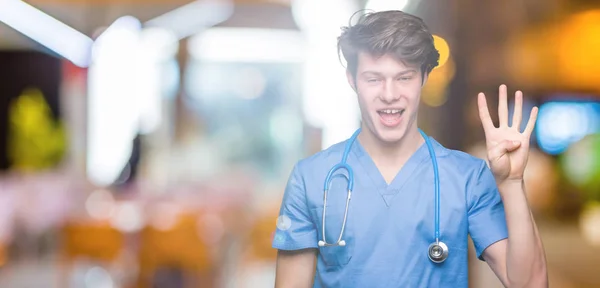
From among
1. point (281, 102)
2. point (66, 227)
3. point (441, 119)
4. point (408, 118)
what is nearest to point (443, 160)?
point (408, 118)

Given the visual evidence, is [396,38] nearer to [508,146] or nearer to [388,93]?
[388,93]

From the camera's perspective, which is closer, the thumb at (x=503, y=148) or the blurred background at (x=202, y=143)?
the thumb at (x=503, y=148)

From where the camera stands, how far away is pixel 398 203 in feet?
3.01

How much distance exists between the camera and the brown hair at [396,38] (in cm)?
89

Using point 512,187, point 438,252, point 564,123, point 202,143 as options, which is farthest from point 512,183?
point 202,143

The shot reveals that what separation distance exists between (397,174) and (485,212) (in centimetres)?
11

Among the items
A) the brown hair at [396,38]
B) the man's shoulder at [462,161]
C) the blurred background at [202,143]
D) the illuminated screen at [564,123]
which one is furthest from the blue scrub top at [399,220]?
the illuminated screen at [564,123]

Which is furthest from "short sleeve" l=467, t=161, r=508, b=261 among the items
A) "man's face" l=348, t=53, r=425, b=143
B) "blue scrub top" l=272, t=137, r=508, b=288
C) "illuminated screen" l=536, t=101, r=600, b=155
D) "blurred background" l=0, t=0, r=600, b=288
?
"illuminated screen" l=536, t=101, r=600, b=155

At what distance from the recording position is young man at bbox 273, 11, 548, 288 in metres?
0.89

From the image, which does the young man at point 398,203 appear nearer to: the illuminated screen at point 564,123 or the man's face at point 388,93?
the man's face at point 388,93

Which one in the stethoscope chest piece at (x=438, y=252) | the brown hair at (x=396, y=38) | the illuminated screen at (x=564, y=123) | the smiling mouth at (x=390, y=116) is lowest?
the stethoscope chest piece at (x=438, y=252)

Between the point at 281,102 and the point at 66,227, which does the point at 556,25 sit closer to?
the point at 281,102

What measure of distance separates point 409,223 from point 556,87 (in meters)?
3.29

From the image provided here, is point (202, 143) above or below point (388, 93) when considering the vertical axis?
above
